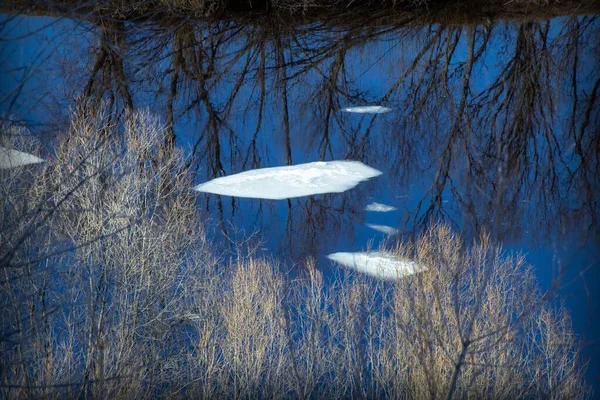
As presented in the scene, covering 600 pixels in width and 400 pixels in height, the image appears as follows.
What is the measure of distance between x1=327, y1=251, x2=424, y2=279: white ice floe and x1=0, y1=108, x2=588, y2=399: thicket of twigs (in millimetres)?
88

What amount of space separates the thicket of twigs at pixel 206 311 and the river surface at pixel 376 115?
0.97 ft

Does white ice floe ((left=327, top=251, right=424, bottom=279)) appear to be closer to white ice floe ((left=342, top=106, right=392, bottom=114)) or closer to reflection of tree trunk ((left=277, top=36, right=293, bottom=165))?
reflection of tree trunk ((left=277, top=36, right=293, bottom=165))

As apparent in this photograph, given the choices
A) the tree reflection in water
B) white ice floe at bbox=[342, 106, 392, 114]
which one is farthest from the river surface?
white ice floe at bbox=[342, 106, 392, 114]

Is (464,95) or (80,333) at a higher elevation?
(464,95)

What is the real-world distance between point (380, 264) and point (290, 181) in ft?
5.59

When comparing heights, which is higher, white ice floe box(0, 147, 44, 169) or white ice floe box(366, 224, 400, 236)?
white ice floe box(0, 147, 44, 169)

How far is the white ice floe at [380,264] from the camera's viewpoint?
6094 millimetres

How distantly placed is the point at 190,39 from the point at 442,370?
6417 millimetres

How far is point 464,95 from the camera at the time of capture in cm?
959

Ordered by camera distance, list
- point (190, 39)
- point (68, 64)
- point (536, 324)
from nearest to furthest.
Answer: point (536, 324), point (68, 64), point (190, 39)

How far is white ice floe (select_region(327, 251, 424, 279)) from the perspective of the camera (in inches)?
240

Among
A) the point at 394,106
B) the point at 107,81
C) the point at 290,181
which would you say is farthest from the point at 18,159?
the point at 394,106

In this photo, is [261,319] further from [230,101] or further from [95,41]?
[95,41]

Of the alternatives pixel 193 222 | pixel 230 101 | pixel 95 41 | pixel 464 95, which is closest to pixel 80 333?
pixel 193 222
